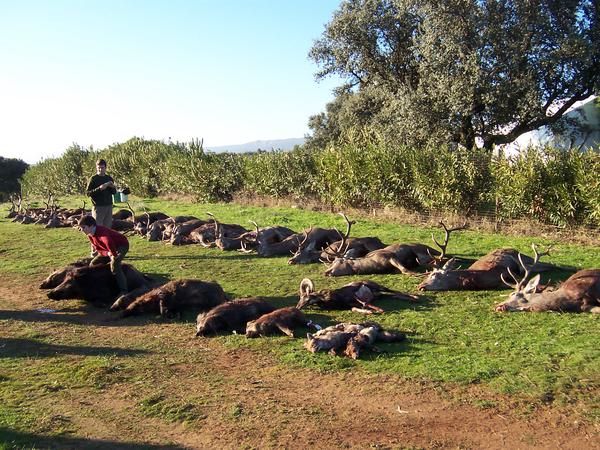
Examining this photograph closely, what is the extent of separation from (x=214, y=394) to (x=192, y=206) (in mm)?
22352

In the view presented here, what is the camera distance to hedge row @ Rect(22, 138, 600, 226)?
569 inches

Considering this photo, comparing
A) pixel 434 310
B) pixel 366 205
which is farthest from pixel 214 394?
pixel 366 205

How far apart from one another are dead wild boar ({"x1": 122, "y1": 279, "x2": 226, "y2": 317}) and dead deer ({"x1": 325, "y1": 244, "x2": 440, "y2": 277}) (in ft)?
9.85

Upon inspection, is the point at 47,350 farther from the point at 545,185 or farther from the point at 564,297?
the point at 545,185

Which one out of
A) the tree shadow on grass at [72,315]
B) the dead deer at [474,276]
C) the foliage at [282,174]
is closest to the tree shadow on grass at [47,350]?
the tree shadow on grass at [72,315]

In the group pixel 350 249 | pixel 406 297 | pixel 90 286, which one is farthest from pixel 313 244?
pixel 90 286

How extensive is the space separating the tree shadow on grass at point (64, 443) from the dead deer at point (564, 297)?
5469mm

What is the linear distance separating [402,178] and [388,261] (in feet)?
24.6

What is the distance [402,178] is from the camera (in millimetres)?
18562

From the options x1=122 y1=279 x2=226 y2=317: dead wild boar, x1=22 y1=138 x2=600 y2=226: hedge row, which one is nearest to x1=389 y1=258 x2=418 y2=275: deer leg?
x1=122 y1=279 x2=226 y2=317: dead wild boar

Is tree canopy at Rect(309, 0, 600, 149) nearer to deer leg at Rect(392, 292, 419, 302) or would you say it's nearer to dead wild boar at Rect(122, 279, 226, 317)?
deer leg at Rect(392, 292, 419, 302)

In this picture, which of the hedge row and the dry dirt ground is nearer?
the dry dirt ground

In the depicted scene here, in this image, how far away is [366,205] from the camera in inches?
807

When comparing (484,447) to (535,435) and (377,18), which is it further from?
(377,18)
